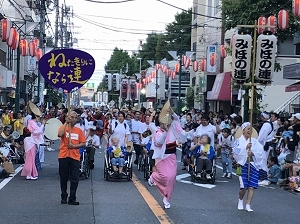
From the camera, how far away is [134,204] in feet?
33.1

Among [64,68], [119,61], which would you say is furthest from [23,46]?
[119,61]

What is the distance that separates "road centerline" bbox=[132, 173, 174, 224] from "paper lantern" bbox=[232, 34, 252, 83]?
4.43m

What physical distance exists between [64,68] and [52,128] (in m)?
3.85

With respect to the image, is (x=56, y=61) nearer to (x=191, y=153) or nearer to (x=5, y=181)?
(x=5, y=181)

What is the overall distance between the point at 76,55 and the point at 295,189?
21.1 ft

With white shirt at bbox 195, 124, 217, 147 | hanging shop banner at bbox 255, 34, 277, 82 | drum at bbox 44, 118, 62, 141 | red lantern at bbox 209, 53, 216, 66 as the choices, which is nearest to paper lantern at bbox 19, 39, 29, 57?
red lantern at bbox 209, 53, 216, 66

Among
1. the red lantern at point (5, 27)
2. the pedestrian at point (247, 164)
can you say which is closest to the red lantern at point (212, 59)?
the red lantern at point (5, 27)

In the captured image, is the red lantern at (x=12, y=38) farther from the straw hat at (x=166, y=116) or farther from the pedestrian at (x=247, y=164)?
the pedestrian at (x=247, y=164)

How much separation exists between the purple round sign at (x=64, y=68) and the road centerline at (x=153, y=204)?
272 cm

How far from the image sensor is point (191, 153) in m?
14.8

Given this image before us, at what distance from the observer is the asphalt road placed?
877 centimetres

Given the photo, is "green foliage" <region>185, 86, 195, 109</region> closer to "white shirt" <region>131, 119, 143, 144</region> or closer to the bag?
"white shirt" <region>131, 119, 143, 144</region>

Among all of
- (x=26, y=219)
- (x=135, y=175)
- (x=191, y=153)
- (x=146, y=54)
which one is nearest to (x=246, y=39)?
(x=191, y=153)

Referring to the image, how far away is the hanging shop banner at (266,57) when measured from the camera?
1483 cm
